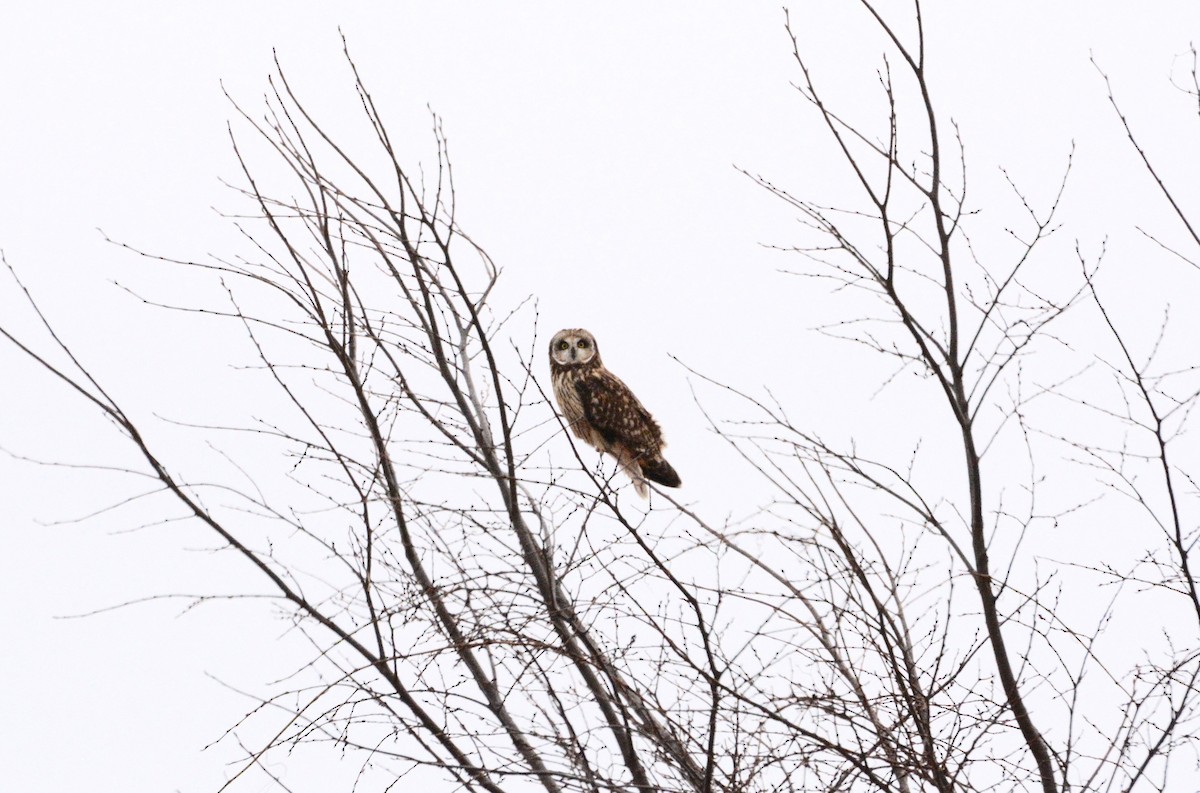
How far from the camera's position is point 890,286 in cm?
430

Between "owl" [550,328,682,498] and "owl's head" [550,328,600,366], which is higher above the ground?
"owl's head" [550,328,600,366]

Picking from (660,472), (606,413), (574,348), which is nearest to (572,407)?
(606,413)

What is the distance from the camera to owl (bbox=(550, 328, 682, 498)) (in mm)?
9117

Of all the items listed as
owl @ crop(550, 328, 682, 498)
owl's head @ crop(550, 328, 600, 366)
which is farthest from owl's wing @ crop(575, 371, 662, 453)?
owl's head @ crop(550, 328, 600, 366)

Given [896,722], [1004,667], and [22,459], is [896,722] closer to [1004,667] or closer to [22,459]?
[1004,667]

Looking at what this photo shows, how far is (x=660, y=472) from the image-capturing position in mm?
9336

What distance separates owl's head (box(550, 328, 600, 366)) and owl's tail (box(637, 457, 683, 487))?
85cm

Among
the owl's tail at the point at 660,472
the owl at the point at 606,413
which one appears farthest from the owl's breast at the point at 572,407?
the owl's tail at the point at 660,472

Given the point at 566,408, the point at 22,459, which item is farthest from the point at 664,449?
the point at 22,459

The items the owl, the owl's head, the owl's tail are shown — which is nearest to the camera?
the owl

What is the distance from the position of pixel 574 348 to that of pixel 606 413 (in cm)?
67

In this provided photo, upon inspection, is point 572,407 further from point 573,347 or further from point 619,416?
point 573,347

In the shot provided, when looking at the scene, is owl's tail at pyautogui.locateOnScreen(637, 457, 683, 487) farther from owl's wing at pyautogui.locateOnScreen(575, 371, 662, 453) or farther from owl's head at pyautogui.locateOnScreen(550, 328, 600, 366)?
owl's head at pyautogui.locateOnScreen(550, 328, 600, 366)

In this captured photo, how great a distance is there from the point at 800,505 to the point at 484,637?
1.06m
